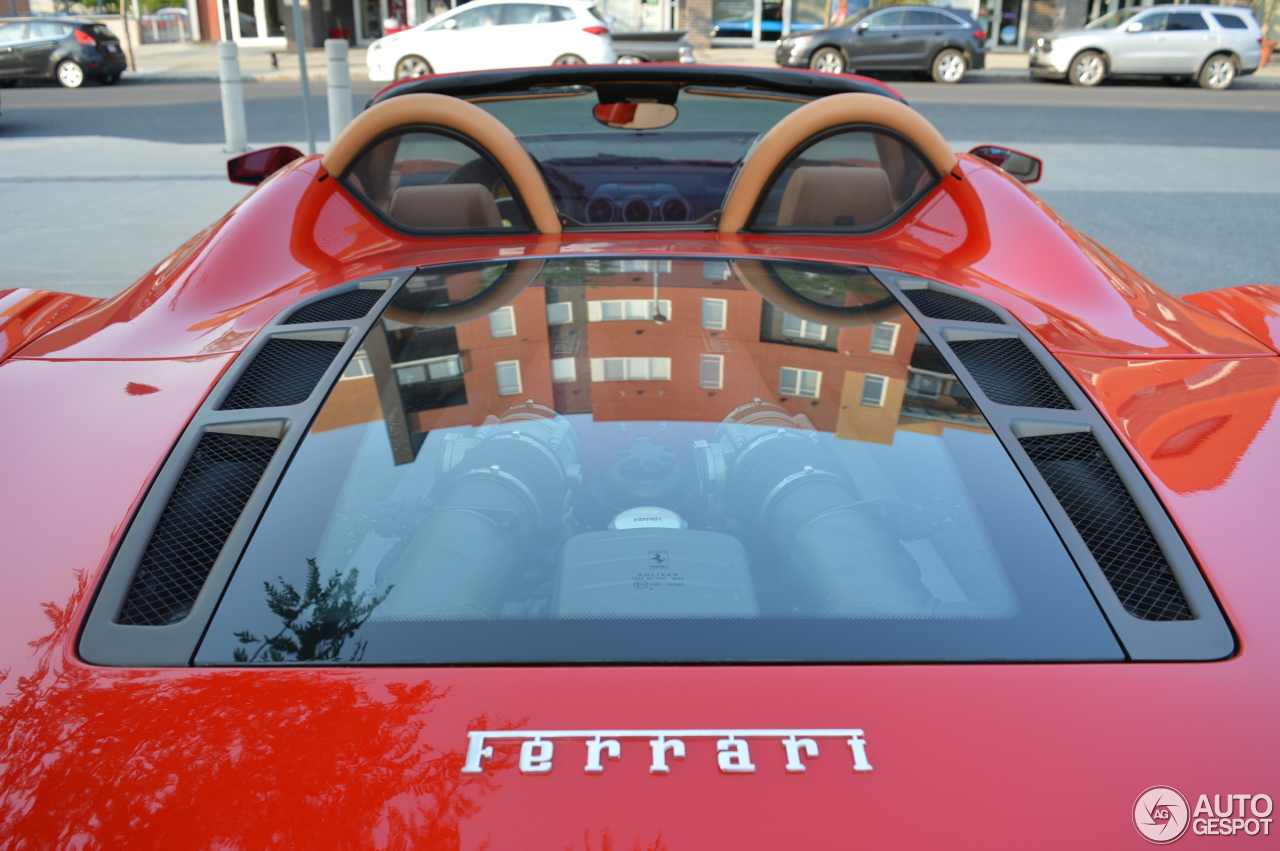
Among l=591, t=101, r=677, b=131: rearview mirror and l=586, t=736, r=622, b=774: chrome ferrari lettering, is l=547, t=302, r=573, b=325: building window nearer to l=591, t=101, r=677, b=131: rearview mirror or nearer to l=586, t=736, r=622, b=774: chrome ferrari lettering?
l=586, t=736, r=622, b=774: chrome ferrari lettering

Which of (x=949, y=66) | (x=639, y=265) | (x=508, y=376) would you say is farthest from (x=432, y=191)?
(x=949, y=66)

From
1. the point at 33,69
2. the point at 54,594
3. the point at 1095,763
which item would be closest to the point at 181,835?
the point at 54,594

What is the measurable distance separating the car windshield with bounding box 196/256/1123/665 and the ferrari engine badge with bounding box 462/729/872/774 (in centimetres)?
10

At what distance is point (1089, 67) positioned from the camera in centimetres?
1789

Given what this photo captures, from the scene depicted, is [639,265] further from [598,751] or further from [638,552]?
[598,751]

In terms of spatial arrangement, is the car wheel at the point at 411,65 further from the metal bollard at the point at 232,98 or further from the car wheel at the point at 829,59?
the car wheel at the point at 829,59

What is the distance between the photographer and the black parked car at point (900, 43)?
18016 mm

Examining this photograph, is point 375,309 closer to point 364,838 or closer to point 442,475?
point 442,475

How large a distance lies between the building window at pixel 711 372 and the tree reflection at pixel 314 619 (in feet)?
1.95

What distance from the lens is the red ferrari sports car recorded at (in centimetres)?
80

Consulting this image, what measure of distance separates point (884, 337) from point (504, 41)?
1588cm

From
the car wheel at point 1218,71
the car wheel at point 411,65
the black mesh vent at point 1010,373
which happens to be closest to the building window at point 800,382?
the black mesh vent at point 1010,373

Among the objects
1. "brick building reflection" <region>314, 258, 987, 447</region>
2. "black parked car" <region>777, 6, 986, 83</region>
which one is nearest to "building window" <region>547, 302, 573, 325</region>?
"brick building reflection" <region>314, 258, 987, 447</region>

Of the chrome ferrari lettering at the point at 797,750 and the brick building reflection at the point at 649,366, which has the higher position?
the brick building reflection at the point at 649,366
